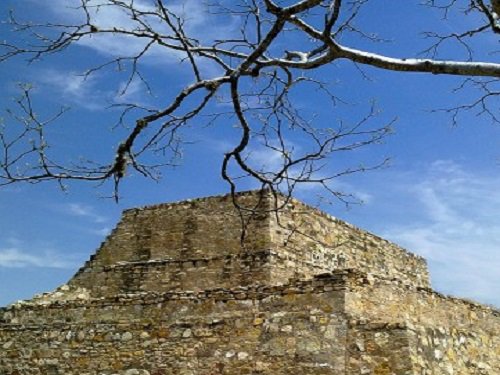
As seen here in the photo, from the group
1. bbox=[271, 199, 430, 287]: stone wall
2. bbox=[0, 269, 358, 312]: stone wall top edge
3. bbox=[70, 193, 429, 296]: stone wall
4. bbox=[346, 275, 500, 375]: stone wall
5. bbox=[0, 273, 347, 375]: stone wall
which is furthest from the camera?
bbox=[271, 199, 430, 287]: stone wall

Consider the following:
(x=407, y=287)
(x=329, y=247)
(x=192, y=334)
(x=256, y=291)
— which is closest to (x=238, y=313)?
(x=256, y=291)

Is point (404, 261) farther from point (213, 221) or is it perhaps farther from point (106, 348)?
point (106, 348)

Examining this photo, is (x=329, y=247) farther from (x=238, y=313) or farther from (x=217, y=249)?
(x=238, y=313)

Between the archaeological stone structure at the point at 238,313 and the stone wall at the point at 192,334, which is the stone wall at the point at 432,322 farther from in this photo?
the stone wall at the point at 192,334

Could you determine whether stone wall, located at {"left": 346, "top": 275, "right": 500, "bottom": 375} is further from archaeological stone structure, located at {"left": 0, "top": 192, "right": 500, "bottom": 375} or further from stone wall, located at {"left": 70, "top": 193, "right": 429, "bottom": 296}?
stone wall, located at {"left": 70, "top": 193, "right": 429, "bottom": 296}

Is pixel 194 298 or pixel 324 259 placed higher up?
pixel 324 259

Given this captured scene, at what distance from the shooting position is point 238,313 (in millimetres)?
11641

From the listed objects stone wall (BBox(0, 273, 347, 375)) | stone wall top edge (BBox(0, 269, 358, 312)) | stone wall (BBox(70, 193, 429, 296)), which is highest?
stone wall (BBox(70, 193, 429, 296))

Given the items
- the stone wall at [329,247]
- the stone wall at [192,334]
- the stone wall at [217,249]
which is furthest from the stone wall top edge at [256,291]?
the stone wall at [329,247]

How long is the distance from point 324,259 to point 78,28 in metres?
10.3

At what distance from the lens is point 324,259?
16.1 metres

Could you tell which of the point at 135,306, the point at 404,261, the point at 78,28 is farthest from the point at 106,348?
the point at 404,261

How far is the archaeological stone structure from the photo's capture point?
35.5 ft

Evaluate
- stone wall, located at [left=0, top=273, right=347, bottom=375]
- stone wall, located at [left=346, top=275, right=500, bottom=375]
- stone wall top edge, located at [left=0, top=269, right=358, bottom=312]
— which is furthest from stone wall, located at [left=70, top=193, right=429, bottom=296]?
stone wall, located at [left=346, top=275, right=500, bottom=375]
